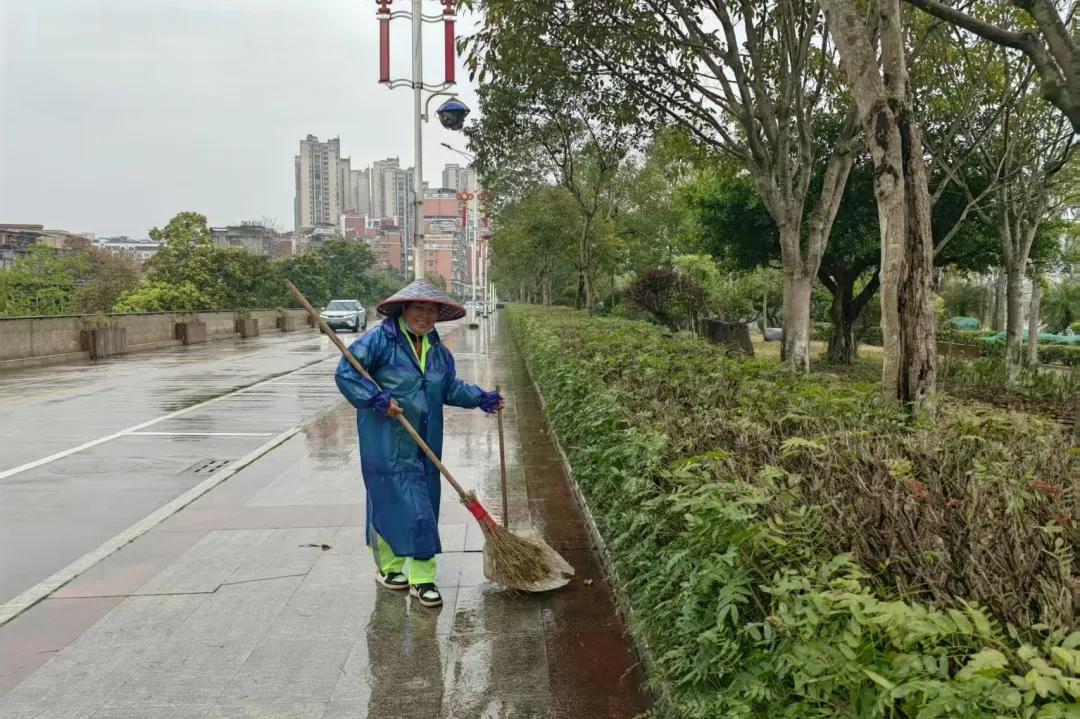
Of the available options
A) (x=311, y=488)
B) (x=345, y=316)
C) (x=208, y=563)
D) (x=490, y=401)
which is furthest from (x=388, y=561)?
(x=345, y=316)

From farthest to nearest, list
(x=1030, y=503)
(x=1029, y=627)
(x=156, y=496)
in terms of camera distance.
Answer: (x=156, y=496)
(x=1030, y=503)
(x=1029, y=627)

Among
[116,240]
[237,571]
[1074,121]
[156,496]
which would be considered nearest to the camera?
[1074,121]

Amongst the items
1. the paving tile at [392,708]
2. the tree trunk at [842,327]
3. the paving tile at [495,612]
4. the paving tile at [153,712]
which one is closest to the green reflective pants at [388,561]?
the paving tile at [495,612]

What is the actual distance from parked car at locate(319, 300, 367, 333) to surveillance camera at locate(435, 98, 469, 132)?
16750mm

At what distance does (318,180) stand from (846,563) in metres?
168

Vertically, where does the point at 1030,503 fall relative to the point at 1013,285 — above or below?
below

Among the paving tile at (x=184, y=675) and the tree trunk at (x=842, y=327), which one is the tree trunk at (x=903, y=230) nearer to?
the paving tile at (x=184, y=675)

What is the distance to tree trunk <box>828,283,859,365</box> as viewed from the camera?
1992cm

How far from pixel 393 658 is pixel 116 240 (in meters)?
133

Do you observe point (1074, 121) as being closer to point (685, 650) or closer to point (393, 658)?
point (685, 650)

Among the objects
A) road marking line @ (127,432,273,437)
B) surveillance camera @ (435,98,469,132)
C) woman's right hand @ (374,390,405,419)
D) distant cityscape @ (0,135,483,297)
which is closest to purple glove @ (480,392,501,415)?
woman's right hand @ (374,390,405,419)

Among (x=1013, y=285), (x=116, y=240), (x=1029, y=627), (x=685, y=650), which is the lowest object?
(x=685, y=650)

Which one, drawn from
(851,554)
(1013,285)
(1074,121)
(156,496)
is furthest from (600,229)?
(851,554)

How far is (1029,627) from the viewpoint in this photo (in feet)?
5.48
